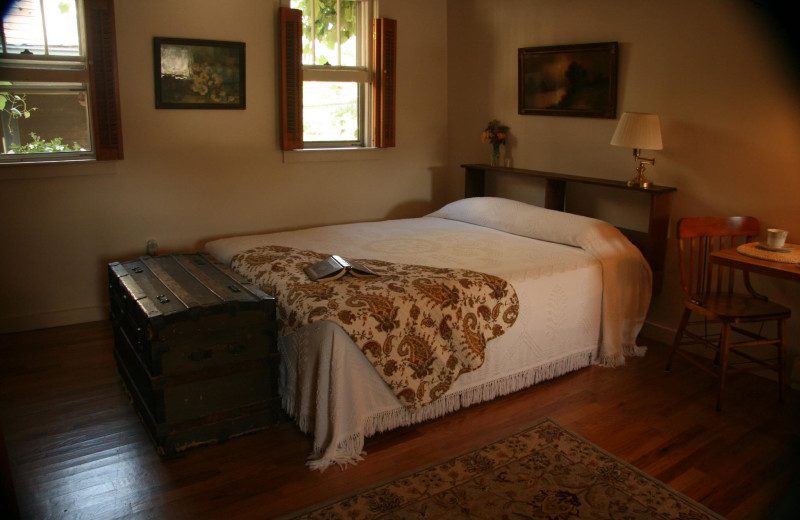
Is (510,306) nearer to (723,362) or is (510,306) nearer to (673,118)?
(723,362)

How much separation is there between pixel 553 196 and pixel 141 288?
275 cm

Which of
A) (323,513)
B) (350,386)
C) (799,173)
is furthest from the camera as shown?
(799,173)

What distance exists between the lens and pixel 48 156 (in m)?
3.87

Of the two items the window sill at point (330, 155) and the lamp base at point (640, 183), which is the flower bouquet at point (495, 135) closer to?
the window sill at point (330, 155)

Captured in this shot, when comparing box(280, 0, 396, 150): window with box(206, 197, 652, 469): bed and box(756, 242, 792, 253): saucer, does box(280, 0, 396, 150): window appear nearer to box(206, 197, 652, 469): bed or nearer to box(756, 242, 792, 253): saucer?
box(206, 197, 652, 469): bed

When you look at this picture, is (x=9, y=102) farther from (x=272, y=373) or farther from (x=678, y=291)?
(x=678, y=291)

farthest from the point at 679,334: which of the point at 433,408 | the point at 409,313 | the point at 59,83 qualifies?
the point at 59,83

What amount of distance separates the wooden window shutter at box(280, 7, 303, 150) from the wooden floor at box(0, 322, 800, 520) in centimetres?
196

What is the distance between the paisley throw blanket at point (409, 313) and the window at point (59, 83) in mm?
1619

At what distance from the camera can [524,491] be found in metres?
2.33

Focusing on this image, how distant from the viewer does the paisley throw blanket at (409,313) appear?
104 inches

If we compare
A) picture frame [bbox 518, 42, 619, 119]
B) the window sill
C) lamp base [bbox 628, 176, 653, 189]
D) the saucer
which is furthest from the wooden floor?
the window sill

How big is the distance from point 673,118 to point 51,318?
13.2ft

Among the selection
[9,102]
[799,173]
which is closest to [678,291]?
[799,173]
